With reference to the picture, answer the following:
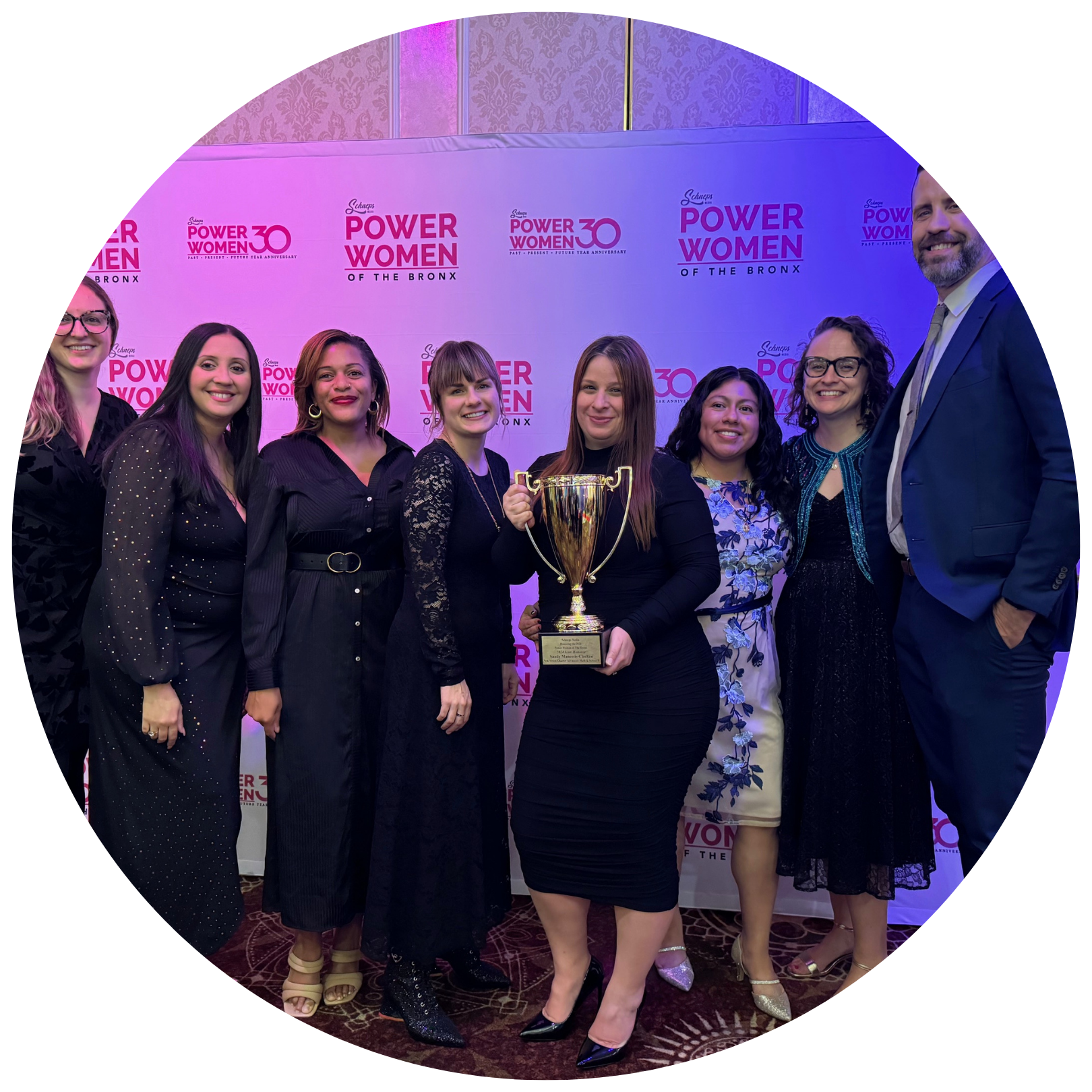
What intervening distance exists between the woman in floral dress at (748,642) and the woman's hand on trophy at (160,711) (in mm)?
1360

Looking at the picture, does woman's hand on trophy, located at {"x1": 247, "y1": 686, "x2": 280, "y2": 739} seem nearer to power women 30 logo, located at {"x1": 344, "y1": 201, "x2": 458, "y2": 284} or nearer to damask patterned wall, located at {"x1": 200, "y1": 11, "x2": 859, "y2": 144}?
power women 30 logo, located at {"x1": 344, "y1": 201, "x2": 458, "y2": 284}

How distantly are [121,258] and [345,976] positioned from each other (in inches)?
104

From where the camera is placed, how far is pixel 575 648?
1.85m

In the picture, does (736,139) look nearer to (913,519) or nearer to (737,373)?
(737,373)

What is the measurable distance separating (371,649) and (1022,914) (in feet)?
5.67

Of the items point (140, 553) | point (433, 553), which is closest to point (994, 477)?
point (433, 553)

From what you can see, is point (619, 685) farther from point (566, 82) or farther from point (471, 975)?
point (566, 82)

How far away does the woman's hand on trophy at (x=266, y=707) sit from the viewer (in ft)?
7.18

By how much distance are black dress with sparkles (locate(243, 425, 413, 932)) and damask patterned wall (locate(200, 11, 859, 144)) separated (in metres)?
1.83

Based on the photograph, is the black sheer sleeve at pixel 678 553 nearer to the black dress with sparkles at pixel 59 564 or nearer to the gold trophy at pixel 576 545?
the gold trophy at pixel 576 545

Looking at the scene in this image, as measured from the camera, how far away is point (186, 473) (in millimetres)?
2109

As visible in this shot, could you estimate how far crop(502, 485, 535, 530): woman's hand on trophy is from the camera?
1963mm

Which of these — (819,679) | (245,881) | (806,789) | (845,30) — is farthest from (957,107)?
(245,881)

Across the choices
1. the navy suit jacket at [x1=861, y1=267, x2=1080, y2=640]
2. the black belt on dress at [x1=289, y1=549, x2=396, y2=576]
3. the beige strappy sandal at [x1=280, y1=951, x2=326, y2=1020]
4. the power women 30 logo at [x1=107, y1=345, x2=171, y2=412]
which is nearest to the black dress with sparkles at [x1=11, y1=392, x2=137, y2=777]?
the black belt on dress at [x1=289, y1=549, x2=396, y2=576]
